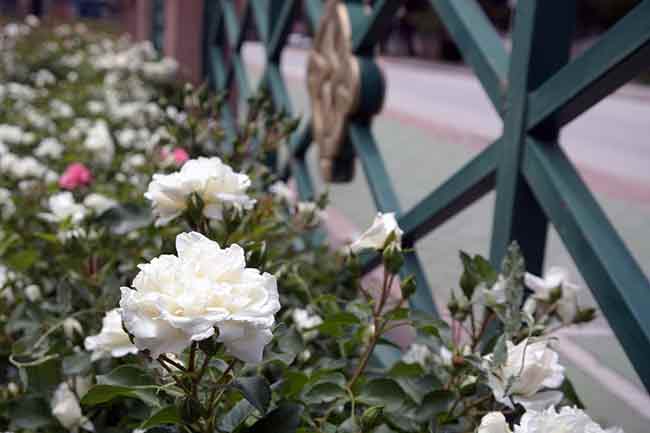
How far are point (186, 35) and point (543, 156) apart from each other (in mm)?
3885

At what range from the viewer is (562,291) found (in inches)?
47.3

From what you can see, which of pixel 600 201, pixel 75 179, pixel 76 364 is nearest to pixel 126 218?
pixel 76 364

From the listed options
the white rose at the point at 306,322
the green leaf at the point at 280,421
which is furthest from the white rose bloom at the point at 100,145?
the green leaf at the point at 280,421

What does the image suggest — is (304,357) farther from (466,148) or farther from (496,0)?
(496,0)

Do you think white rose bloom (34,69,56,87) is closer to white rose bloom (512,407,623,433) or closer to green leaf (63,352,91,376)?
green leaf (63,352,91,376)

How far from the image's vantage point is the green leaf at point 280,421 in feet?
2.94

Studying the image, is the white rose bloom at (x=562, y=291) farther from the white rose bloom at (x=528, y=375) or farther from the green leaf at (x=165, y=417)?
the green leaf at (x=165, y=417)

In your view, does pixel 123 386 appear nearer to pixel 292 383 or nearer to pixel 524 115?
pixel 292 383

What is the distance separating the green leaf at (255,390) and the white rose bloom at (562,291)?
0.49 m

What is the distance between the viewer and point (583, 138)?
8117 mm

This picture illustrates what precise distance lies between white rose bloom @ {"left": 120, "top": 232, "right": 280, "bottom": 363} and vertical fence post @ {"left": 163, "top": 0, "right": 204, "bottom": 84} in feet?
13.5

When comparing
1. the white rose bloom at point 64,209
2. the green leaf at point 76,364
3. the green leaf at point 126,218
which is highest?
the green leaf at point 126,218

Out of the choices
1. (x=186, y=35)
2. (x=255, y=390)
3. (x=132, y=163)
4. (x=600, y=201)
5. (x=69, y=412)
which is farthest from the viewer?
(x=186, y=35)

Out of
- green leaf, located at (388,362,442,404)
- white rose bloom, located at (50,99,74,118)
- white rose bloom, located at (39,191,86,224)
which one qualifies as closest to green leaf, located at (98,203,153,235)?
white rose bloom, located at (39,191,86,224)
